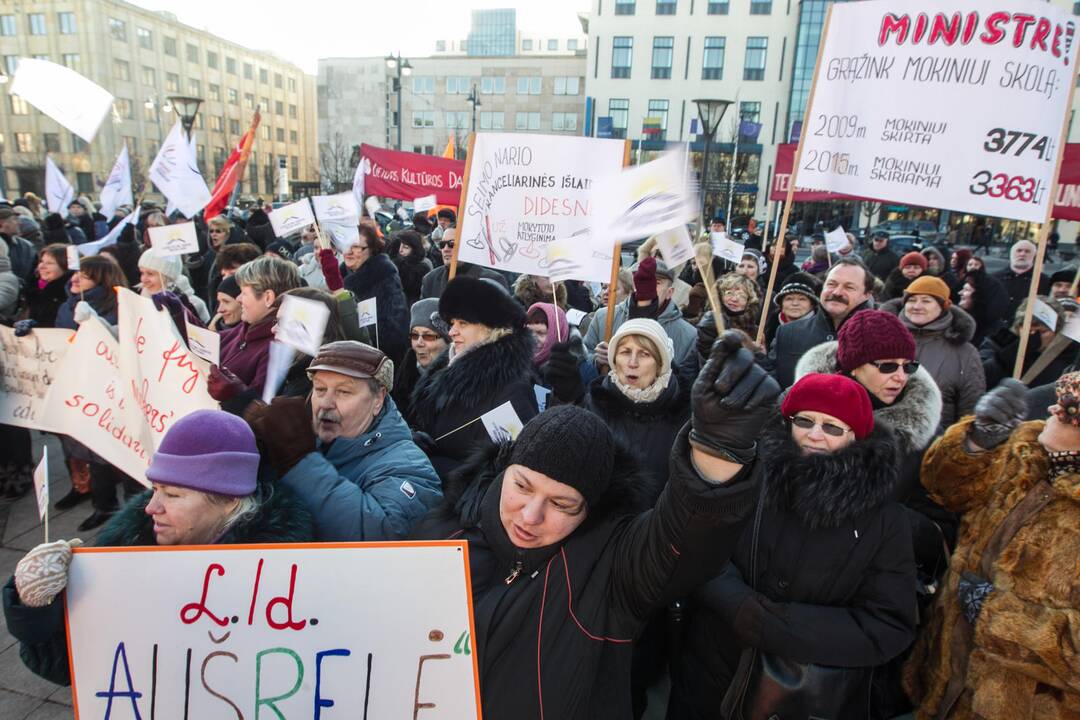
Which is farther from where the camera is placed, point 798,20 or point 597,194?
point 798,20

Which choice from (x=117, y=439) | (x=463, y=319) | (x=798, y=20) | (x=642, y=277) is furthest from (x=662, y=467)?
Result: (x=798, y=20)

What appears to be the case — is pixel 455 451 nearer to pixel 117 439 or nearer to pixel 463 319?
pixel 463 319

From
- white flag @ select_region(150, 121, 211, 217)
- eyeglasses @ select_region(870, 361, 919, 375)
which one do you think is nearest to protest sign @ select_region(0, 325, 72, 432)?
white flag @ select_region(150, 121, 211, 217)

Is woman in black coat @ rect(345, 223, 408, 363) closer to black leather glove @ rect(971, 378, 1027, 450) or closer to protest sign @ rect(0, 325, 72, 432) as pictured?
protest sign @ rect(0, 325, 72, 432)

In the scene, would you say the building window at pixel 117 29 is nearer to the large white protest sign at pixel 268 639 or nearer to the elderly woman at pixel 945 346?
the elderly woman at pixel 945 346

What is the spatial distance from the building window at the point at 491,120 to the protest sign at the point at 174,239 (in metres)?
55.5

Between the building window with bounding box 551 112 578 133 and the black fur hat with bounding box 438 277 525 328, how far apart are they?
180ft

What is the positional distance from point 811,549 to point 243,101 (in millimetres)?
78039

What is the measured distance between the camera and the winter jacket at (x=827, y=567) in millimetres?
1946

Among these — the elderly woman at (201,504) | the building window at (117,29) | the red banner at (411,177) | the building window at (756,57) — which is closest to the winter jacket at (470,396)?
the elderly woman at (201,504)

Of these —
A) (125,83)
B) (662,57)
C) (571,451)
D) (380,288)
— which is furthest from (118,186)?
(125,83)

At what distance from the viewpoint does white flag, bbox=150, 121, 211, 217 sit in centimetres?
696

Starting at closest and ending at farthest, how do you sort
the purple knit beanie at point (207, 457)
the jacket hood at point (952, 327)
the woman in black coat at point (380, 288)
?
the purple knit beanie at point (207, 457)
the jacket hood at point (952, 327)
the woman in black coat at point (380, 288)

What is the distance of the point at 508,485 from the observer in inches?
64.9
